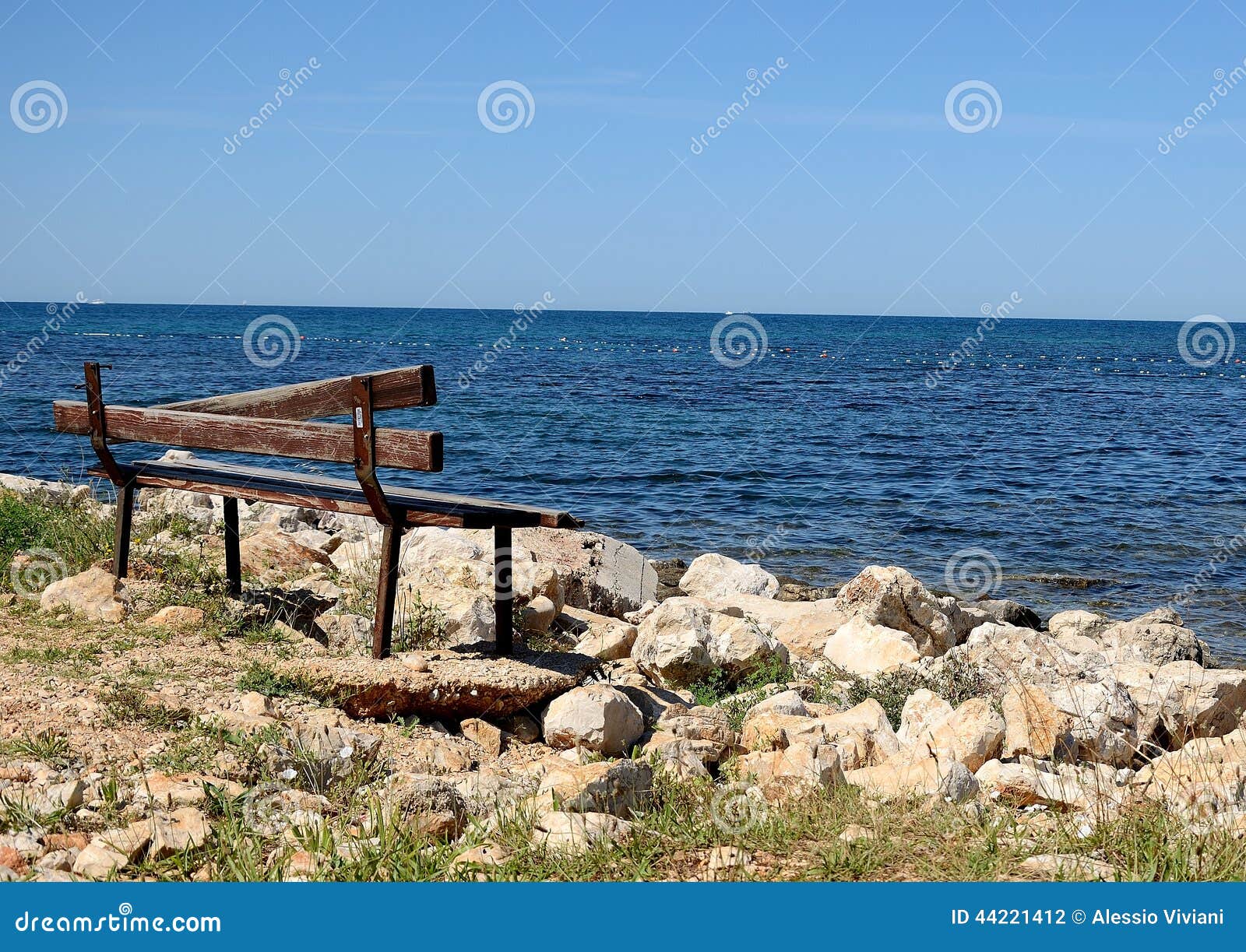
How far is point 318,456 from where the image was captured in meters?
5.63

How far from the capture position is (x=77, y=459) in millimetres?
18578

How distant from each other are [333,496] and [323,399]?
0.59 m

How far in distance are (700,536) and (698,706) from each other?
822 centimetres

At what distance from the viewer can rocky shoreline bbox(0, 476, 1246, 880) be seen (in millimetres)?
3559

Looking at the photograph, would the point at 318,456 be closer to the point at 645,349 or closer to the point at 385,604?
the point at 385,604

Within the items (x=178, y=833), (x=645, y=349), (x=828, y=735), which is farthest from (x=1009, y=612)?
(x=645, y=349)

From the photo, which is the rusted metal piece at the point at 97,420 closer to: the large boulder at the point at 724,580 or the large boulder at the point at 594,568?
the large boulder at the point at 594,568

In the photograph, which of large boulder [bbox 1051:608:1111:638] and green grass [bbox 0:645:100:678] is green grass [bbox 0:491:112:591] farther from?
large boulder [bbox 1051:608:1111:638]

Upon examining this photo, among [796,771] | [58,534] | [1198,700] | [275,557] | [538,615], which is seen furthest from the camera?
[275,557]

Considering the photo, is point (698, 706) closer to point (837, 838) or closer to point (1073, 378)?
point (837, 838)

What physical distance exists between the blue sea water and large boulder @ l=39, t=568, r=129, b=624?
2.56 meters

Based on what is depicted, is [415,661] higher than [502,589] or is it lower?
lower

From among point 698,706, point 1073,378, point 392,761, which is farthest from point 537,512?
point 1073,378

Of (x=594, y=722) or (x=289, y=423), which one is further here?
(x=289, y=423)
